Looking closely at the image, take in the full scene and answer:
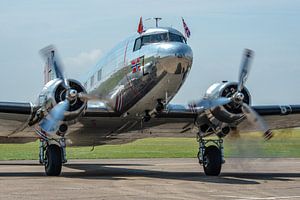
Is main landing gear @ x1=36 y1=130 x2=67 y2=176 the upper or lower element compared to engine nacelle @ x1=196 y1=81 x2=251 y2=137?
lower

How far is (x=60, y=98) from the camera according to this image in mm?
17562

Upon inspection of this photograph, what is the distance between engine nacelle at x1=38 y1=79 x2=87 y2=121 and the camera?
17344 millimetres

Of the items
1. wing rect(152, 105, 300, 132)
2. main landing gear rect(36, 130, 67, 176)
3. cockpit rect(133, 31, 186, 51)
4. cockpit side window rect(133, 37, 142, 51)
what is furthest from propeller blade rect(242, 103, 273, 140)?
main landing gear rect(36, 130, 67, 176)

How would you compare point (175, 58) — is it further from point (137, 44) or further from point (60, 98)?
point (60, 98)

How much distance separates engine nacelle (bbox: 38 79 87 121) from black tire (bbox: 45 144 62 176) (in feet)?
4.84

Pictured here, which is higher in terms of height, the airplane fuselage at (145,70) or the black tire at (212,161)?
the airplane fuselage at (145,70)

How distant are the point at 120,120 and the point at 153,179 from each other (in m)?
2.50

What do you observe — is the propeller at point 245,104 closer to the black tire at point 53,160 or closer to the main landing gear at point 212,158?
the main landing gear at point 212,158

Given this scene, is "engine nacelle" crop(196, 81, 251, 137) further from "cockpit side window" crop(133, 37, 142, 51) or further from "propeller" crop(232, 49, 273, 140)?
"cockpit side window" crop(133, 37, 142, 51)

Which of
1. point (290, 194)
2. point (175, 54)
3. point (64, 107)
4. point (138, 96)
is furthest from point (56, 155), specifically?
point (290, 194)

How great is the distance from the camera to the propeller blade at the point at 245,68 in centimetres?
1835

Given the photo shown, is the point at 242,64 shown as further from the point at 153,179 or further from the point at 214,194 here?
the point at 214,194

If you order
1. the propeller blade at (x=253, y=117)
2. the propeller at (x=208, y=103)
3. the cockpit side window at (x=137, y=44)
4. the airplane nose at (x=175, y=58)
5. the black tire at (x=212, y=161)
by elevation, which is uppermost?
the cockpit side window at (x=137, y=44)

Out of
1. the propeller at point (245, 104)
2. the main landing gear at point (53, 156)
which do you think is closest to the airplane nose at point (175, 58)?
the propeller at point (245, 104)
